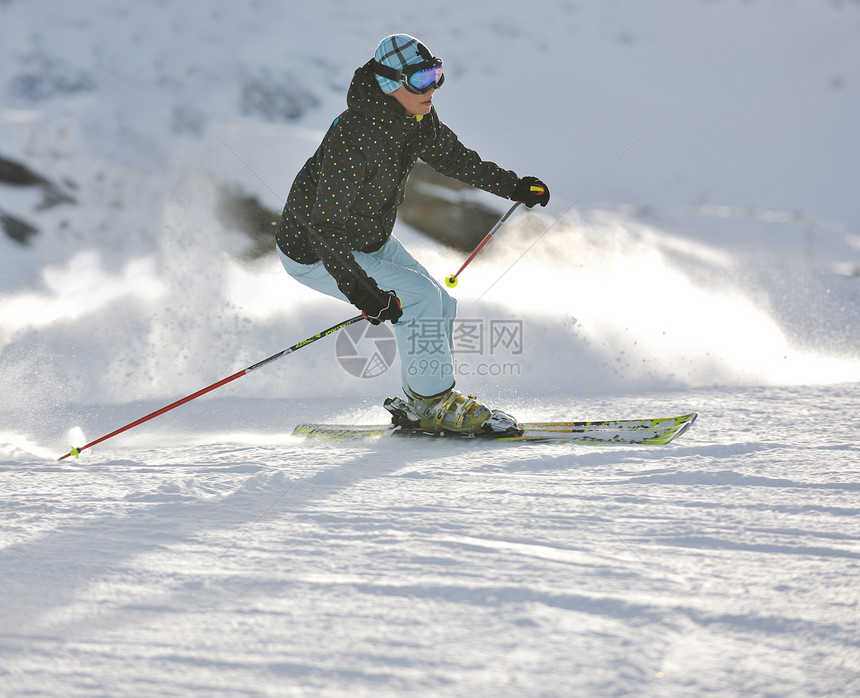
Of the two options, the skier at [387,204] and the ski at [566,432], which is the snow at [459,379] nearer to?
the ski at [566,432]

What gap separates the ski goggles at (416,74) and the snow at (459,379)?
1417 millimetres

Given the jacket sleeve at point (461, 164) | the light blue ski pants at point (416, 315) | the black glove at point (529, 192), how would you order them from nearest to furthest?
1. the light blue ski pants at point (416, 315)
2. the jacket sleeve at point (461, 164)
3. the black glove at point (529, 192)

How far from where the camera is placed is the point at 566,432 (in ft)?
9.48

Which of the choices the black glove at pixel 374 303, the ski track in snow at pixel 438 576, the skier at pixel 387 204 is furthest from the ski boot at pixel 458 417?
the black glove at pixel 374 303

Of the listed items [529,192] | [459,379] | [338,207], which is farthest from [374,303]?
[459,379]

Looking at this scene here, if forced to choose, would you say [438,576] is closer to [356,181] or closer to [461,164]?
[356,181]

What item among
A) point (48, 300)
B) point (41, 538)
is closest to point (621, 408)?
point (41, 538)

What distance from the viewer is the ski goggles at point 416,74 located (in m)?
2.57

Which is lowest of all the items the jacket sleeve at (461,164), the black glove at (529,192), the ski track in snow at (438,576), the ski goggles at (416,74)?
the ski track in snow at (438,576)

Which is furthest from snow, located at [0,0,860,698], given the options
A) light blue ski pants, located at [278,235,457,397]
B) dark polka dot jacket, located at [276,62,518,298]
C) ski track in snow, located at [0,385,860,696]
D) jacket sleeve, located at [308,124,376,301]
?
dark polka dot jacket, located at [276,62,518,298]

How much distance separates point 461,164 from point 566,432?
4.32 feet

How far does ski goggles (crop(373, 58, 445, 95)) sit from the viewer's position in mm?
2572

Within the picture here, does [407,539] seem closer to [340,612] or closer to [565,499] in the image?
[340,612]

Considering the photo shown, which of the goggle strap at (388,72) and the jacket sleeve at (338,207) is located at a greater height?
the goggle strap at (388,72)
